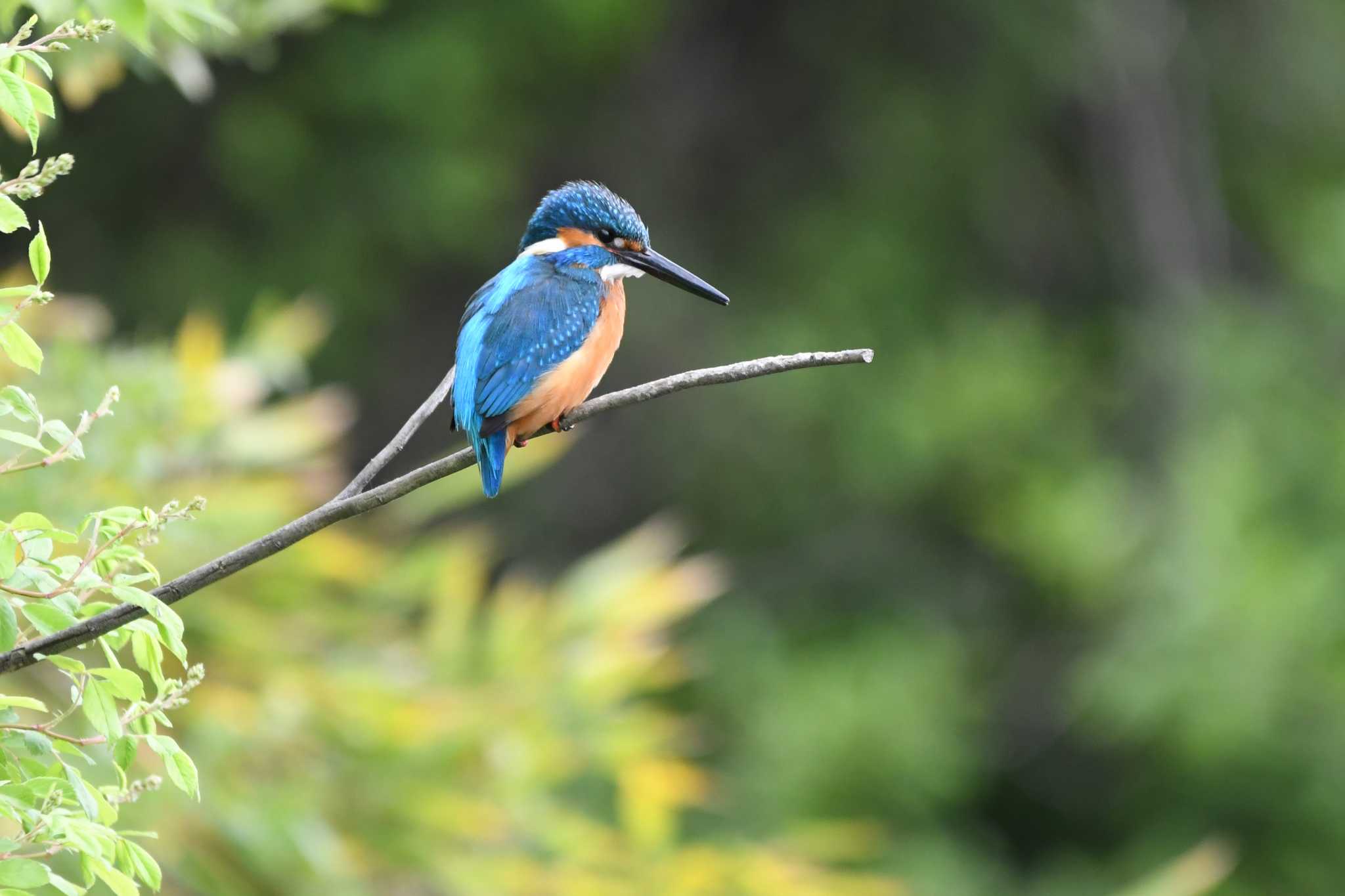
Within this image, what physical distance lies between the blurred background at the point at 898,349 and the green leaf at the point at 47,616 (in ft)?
14.9

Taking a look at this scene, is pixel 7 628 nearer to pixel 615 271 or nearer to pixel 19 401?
pixel 19 401

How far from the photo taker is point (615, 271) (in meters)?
1.96

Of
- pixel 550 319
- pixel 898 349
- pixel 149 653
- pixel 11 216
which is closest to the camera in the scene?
pixel 11 216

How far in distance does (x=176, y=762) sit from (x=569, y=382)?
0.90m

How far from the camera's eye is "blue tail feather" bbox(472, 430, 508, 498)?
5.54ft

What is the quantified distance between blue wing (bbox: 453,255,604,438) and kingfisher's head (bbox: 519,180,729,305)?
39 mm

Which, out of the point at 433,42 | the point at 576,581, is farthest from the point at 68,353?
the point at 433,42

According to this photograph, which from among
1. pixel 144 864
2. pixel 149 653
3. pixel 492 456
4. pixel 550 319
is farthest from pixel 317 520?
pixel 550 319

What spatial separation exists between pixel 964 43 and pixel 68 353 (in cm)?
640

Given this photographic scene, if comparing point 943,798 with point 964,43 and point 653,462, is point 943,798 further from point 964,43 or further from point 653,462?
point 964,43

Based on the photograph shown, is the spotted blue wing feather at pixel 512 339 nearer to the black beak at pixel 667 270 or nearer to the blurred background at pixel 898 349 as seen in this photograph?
the black beak at pixel 667 270

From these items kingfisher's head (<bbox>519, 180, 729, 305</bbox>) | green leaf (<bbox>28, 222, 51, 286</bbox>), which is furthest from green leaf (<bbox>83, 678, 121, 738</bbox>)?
kingfisher's head (<bbox>519, 180, 729, 305</bbox>)

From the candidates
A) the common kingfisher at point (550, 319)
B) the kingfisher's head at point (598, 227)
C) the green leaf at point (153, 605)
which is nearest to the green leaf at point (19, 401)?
the green leaf at point (153, 605)

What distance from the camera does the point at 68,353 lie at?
8.17ft
